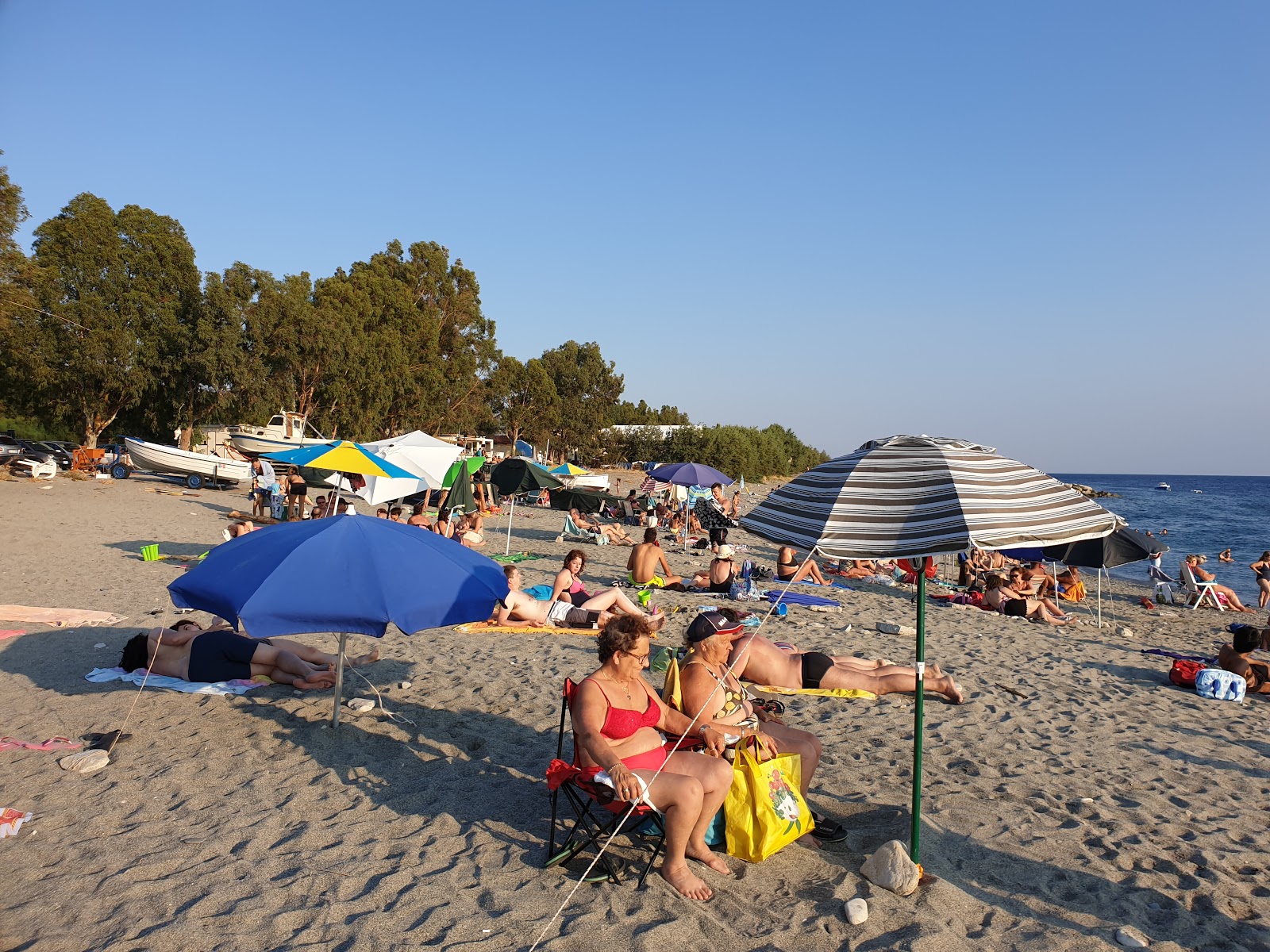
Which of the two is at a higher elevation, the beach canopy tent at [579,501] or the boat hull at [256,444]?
the boat hull at [256,444]

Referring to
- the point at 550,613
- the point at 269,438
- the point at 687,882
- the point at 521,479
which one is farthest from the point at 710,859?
the point at 269,438

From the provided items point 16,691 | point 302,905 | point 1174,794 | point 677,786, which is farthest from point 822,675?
point 16,691

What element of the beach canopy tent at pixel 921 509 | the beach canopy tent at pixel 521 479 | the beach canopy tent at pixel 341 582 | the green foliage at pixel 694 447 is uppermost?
the green foliage at pixel 694 447

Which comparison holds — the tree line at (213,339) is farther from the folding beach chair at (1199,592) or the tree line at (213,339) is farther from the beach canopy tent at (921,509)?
the folding beach chair at (1199,592)

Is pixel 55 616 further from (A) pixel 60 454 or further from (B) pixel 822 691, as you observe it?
(A) pixel 60 454

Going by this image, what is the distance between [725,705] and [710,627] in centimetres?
47

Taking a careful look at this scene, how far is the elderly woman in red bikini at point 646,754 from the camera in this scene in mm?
3566

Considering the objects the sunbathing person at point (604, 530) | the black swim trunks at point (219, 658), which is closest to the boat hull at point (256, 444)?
the sunbathing person at point (604, 530)

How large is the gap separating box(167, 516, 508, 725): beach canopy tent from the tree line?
18.0 m

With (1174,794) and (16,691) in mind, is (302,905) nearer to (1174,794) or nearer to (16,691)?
(16,691)

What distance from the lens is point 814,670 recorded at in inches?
265

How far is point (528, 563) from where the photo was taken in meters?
14.4

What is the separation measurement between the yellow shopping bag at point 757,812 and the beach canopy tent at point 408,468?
30.4 ft

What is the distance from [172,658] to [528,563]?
331 inches
